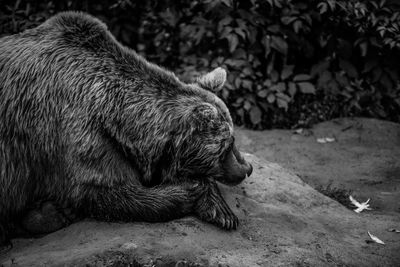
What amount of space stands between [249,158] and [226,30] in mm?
1927

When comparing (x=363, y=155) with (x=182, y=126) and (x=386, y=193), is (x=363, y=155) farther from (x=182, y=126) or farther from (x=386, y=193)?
(x=182, y=126)

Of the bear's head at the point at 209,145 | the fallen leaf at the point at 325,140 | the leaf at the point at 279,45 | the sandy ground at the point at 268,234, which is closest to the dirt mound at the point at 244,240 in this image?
the sandy ground at the point at 268,234

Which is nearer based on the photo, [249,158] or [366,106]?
[249,158]

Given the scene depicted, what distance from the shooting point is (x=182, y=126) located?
11.2ft

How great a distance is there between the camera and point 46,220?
3.39 m

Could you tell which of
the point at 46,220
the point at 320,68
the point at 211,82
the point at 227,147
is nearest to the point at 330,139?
the point at 320,68

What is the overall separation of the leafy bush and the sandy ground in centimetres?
131

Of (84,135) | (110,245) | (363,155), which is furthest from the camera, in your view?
(363,155)

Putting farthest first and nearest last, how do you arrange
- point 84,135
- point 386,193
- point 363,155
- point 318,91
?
point 318,91
point 363,155
point 386,193
point 84,135

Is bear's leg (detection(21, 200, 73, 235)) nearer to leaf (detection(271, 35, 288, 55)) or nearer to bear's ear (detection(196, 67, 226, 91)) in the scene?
bear's ear (detection(196, 67, 226, 91))

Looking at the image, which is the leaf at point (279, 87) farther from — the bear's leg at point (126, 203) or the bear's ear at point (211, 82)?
the bear's leg at point (126, 203)

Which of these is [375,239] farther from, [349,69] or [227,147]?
[349,69]

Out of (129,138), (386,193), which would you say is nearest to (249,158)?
(386,193)

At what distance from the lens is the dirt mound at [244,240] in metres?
2.93
